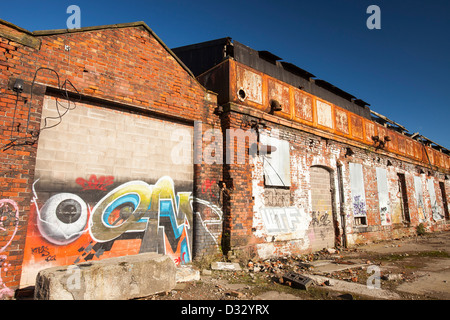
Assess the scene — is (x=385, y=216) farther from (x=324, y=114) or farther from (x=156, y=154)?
(x=156, y=154)

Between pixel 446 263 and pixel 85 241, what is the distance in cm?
933

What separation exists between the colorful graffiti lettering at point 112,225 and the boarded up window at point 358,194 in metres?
7.64

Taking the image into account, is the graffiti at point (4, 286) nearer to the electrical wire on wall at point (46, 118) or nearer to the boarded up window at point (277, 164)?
the electrical wire on wall at point (46, 118)

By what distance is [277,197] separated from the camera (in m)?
7.47

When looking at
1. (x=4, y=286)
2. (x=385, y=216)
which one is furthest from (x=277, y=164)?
(x=385, y=216)

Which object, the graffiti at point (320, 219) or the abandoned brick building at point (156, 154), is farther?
the graffiti at point (320, 219)

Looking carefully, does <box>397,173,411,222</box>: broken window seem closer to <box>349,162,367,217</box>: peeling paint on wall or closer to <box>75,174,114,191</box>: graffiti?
<box>349,162,367,217</box>: peeling paint on wall

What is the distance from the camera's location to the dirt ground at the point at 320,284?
416 centimetres

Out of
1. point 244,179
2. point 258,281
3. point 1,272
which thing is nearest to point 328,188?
point 244,179

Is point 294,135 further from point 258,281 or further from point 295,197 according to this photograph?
point 258,281

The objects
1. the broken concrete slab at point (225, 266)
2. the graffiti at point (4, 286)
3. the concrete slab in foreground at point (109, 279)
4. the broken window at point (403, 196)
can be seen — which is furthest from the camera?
the broken window at point (403, 196)

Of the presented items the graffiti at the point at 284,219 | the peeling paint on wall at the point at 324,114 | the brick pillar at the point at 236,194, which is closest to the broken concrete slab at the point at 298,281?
the brick pillar at the point at 236,194

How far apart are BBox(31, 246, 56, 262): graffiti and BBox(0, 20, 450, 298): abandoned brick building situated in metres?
0.03

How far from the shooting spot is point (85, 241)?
4.62 m
